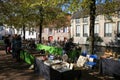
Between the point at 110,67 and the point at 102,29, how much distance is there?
22.0 metres

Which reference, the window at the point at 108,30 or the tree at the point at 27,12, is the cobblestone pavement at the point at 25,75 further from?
the window at the point at 108,30

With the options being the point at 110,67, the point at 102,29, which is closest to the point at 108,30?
the point at 102,29

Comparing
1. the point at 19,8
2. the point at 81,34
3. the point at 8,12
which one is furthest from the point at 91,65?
the point at 81,34

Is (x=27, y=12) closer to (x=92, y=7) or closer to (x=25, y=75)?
(x=92, y=7)

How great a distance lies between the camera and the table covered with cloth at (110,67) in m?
13.0

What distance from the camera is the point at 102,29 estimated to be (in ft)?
115

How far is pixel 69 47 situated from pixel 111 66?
6.98m

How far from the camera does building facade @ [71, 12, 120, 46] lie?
32144 millimetres

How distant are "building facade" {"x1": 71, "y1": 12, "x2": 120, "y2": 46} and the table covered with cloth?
505 inches

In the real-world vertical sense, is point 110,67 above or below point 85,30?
below

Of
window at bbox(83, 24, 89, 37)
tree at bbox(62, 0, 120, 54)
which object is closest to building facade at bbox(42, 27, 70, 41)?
window at bbox(83, 24, 89, 37)

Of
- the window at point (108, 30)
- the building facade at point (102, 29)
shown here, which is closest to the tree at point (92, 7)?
the building facade at point (102, 29)

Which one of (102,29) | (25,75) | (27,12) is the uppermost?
(27,12)

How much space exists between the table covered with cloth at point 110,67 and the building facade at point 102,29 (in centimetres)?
1283
